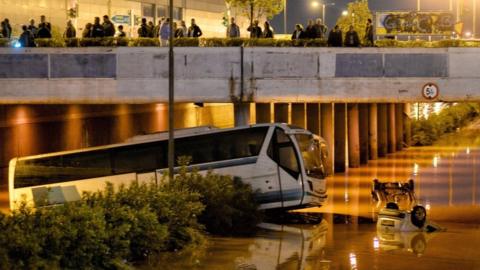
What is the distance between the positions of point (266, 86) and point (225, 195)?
7165 mm

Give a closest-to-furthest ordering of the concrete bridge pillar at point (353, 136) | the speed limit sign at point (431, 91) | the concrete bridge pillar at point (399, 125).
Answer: the speed limit sign at point (431, 91), the concrete bridge pillar at point (353, 136), the concrete bridge pillar at point (399, 125)

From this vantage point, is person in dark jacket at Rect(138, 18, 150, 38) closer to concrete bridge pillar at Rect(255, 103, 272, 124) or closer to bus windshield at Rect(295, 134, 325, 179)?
bus windshield at Rect(295, 134, 325, 179)

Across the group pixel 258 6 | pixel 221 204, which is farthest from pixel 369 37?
pixel 258 6

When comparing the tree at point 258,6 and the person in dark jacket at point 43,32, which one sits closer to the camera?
the person in dark jacket at point 43,32

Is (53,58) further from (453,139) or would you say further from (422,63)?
(453,139)

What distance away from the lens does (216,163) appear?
25969 millimetres

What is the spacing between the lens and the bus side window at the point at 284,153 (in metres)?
26.0

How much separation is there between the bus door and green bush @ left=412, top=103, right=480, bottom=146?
1917 inches

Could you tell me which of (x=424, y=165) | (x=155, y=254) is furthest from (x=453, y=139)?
(x=155, y=254)

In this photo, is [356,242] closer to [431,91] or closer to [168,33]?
[431,91]

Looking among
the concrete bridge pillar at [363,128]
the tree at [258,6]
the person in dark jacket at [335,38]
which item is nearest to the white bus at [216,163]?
the person in dark jacket at [335,38]

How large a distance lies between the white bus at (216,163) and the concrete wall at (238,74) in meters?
2.56

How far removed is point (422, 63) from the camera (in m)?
28.5

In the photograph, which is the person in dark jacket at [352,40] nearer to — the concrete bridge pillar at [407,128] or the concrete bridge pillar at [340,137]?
the concrete bridge pillar at [340,137]
